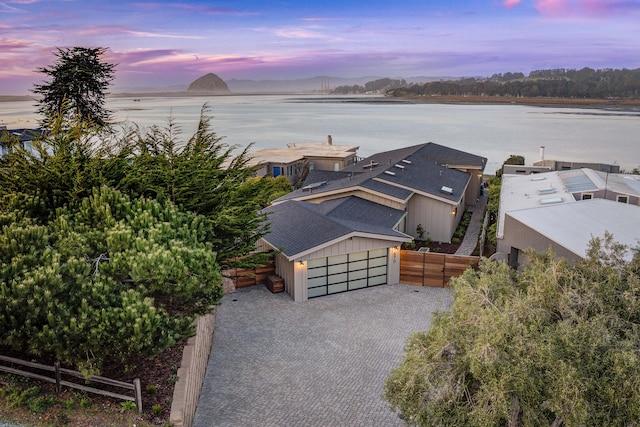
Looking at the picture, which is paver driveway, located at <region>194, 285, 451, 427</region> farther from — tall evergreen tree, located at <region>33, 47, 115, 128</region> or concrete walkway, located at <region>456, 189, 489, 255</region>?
tall evergreen tree, located at <region>33, 47, 115, 128</region>

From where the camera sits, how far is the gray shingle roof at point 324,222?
19188 millimetres

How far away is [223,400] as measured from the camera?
12.4 metres

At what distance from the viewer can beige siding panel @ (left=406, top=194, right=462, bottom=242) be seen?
2577cm

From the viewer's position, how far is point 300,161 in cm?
4300

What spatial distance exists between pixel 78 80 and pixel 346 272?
84.8 ft

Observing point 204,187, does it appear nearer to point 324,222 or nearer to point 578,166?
point 324,222

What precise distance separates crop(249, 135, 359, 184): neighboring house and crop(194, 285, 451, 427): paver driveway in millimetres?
21161

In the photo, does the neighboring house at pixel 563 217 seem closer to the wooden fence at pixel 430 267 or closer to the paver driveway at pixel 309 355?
the wooden fence at pixel 430 267

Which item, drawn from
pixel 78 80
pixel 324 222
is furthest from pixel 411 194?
pixel 78 80

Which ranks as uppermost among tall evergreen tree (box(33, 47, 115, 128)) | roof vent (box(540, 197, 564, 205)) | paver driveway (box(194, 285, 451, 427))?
tall evergreen tree (box(33, 47, 115, 128))

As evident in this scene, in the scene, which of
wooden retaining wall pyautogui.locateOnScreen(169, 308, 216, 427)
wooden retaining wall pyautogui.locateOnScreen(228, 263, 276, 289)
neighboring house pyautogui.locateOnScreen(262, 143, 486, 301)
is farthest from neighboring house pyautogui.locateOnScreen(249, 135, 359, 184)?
wooden retaining wall pyautogui.locateOnScreen(169, 308, 216, 427)

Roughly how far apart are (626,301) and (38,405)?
35.5 feet

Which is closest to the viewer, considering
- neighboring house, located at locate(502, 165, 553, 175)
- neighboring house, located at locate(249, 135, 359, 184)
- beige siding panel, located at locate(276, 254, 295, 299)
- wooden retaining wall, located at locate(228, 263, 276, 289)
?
beige siding panel, located at locate(276, 254, 295, 299)

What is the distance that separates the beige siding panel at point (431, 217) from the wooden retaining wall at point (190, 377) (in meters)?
14.5
